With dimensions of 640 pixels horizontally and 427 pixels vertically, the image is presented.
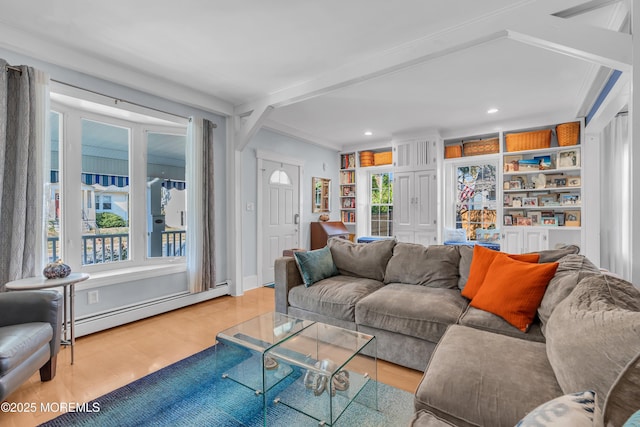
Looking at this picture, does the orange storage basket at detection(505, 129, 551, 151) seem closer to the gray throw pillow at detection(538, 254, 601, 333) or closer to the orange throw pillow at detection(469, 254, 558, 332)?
the gray throw pillow at detection(538, 254, 601, 333)

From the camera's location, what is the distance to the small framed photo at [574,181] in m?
4.28

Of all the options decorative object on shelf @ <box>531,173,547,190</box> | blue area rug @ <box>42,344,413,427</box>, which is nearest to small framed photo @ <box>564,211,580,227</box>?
decorative object on shelf @ <box>531,173,547,190</box>

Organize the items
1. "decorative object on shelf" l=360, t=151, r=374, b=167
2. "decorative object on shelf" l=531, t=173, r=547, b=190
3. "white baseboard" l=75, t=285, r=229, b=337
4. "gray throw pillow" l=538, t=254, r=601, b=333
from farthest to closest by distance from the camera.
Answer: "decorative object on shelf" l=360, t=151, r=374, b=167 → "decorative object on shelf" l=531, t=173, r=547, b=190 → "white baseboard" l=75, t=285, r=229, b=337 → "gray throw pillow" l=538, t=254, r=601, b=333

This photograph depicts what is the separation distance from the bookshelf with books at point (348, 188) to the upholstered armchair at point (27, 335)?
16.5 feet

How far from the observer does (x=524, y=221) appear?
462cm

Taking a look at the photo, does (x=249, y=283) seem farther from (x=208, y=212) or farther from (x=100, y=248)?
(x=100, y=248)

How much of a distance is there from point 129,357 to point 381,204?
16.3 feet

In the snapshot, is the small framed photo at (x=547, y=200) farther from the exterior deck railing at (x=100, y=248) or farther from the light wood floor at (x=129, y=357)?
the exterior deck railing at (x=100, y=248)

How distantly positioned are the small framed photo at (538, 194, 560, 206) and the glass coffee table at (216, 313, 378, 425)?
4.11m

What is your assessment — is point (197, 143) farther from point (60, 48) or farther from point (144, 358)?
point (144, 358)

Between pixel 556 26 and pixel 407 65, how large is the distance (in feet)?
3.32

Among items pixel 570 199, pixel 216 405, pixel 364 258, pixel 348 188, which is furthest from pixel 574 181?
pixel 216 405

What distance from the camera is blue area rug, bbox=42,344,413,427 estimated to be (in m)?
1.66

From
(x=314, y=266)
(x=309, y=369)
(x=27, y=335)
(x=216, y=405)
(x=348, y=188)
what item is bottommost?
(x=216, y=405)
